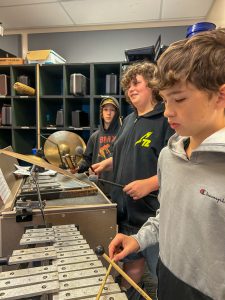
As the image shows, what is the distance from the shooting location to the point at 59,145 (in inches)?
96.2

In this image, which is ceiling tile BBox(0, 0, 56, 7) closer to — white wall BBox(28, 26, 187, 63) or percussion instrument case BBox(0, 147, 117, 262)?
white wall BBox(28, 26, 187, 63)

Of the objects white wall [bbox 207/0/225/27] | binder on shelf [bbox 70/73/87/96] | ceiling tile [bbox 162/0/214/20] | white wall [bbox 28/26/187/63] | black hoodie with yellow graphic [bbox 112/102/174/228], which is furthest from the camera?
white wall [bbox 28/26/187/63]

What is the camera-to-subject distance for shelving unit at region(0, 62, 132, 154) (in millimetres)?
3225

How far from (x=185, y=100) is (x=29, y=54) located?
3.16 meters

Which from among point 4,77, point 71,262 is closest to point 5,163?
point 71,262

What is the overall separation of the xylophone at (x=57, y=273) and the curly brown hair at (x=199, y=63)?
1.96 ft

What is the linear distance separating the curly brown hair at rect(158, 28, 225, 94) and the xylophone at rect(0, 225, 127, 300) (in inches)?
23.6

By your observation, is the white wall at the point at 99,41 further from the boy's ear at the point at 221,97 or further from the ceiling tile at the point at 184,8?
the boy's ear at the point at 221,97

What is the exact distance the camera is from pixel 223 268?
61 centimetres

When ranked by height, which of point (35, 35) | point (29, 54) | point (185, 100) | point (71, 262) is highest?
point (35, 35)

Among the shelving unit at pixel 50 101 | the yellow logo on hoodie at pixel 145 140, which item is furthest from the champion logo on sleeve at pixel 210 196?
the shelving unit at pixel 50 101

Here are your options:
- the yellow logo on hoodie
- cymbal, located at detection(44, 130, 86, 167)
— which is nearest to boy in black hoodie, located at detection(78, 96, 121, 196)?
cymbal, located at detection(44, 130, 86, 167)

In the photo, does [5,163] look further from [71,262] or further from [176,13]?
[176,13]

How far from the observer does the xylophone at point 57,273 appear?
0.69 meters
